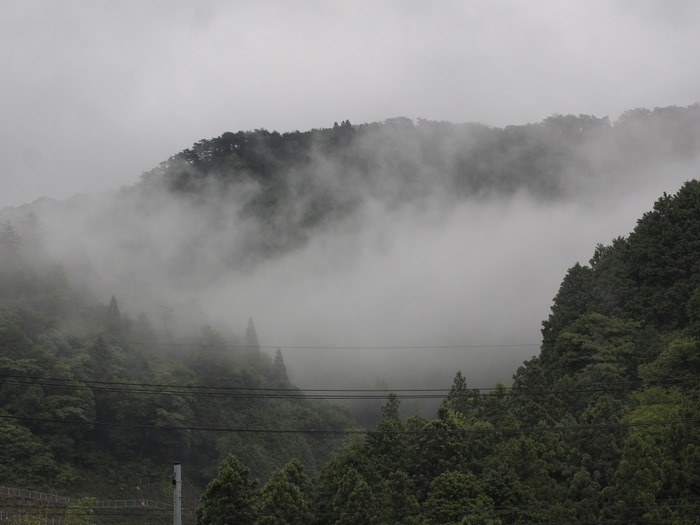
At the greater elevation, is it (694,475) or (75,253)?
(75,253)

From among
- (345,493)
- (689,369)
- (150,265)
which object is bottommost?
(345,493)

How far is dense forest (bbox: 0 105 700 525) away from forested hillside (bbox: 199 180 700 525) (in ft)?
0.42

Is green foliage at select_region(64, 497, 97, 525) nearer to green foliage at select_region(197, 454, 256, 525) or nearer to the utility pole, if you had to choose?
green foliage at select_region(197, 454, 256, 525)

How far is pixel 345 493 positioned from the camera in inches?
2042

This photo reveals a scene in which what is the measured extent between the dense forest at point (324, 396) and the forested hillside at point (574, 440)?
0.13 meters

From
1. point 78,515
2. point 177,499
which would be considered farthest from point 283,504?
point 177,499

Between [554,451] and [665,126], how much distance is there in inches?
5243

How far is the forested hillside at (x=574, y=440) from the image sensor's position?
46.3 m

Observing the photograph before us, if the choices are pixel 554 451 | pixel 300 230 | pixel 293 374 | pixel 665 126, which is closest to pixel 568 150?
pixel 665 126

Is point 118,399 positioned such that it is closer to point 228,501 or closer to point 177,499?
point 228,501

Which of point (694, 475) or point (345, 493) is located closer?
point (694, 475)

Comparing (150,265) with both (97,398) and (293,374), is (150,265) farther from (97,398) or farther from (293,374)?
(97,398)

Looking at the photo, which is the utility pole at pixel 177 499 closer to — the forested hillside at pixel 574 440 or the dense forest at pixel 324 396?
the dense forest at pixel 324 396

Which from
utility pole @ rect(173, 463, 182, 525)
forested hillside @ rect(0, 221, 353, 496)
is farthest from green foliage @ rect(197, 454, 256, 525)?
utility pole @ rect(173, 463, 182, 525)
